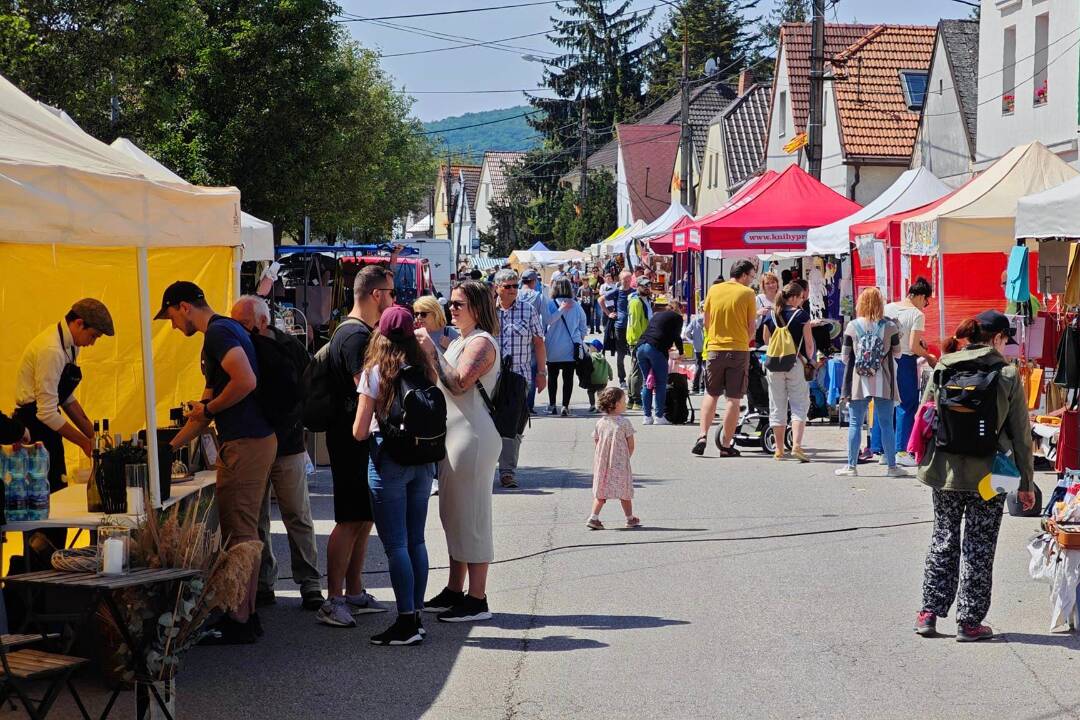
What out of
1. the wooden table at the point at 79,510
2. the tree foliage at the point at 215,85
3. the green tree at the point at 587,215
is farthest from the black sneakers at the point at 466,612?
the green tree at the point at 587,215

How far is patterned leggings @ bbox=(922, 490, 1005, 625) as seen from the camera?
7414 millimetres

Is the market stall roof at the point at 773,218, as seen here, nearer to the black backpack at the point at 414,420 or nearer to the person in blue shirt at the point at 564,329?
the person in blue shirt at the point at 564,329

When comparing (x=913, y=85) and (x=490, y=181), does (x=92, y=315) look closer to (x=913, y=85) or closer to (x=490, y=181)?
(x=913, y=85)

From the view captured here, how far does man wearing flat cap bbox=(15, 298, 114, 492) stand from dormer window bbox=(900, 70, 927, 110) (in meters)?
32.0

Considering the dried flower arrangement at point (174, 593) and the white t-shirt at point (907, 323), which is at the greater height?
the white t-shirt at point (907, 323)

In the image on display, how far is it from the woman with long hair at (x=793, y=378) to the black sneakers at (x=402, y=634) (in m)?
7.98

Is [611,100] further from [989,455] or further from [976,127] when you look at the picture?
[989,455]

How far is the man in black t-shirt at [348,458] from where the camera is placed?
7.62m

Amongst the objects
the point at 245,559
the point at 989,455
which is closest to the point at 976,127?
the point at 989,455

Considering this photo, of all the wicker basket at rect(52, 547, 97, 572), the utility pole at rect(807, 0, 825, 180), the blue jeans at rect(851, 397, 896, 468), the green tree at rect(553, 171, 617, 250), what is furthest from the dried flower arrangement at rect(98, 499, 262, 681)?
the green tree at rect(553, 171, 617, 250)

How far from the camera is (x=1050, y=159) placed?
15547 millimetres

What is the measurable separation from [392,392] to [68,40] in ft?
38.3

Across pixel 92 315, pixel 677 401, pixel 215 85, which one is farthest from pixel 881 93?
pixel 92 315

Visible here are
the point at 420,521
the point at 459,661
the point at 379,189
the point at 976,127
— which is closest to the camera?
the point at 459,661
